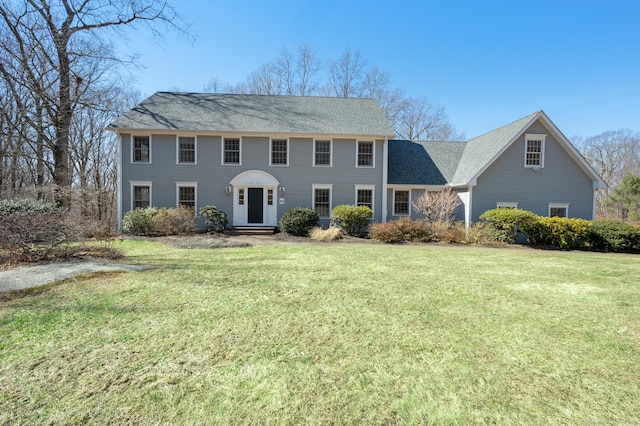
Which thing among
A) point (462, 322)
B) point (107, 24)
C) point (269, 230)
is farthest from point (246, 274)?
point (107, 24)

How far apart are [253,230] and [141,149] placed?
295 inches

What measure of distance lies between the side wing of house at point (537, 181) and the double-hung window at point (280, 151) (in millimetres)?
9982

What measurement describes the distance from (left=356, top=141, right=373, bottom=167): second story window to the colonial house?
0.06 meters

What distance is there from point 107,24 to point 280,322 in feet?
68.8

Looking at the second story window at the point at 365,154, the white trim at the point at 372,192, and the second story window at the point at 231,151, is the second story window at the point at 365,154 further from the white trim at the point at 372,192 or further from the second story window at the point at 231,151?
the second story window at the point at 231,151

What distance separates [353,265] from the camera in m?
7.89

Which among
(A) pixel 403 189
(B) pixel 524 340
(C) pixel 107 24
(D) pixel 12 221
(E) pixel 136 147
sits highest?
(C) pixel 107 24

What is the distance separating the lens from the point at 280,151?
16484 mm

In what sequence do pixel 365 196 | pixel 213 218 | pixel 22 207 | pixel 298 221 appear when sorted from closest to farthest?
pixel 22 207
pixel 298 221
pixel 213 218
pixel 365 196

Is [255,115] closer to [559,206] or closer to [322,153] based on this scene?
[322,153]

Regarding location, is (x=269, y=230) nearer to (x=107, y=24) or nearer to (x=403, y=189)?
(x=403, y=189)

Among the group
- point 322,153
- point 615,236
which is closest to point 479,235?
point 615,236

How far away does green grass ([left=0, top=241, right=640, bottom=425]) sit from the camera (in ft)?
7.68

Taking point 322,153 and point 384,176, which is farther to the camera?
point 322,153
